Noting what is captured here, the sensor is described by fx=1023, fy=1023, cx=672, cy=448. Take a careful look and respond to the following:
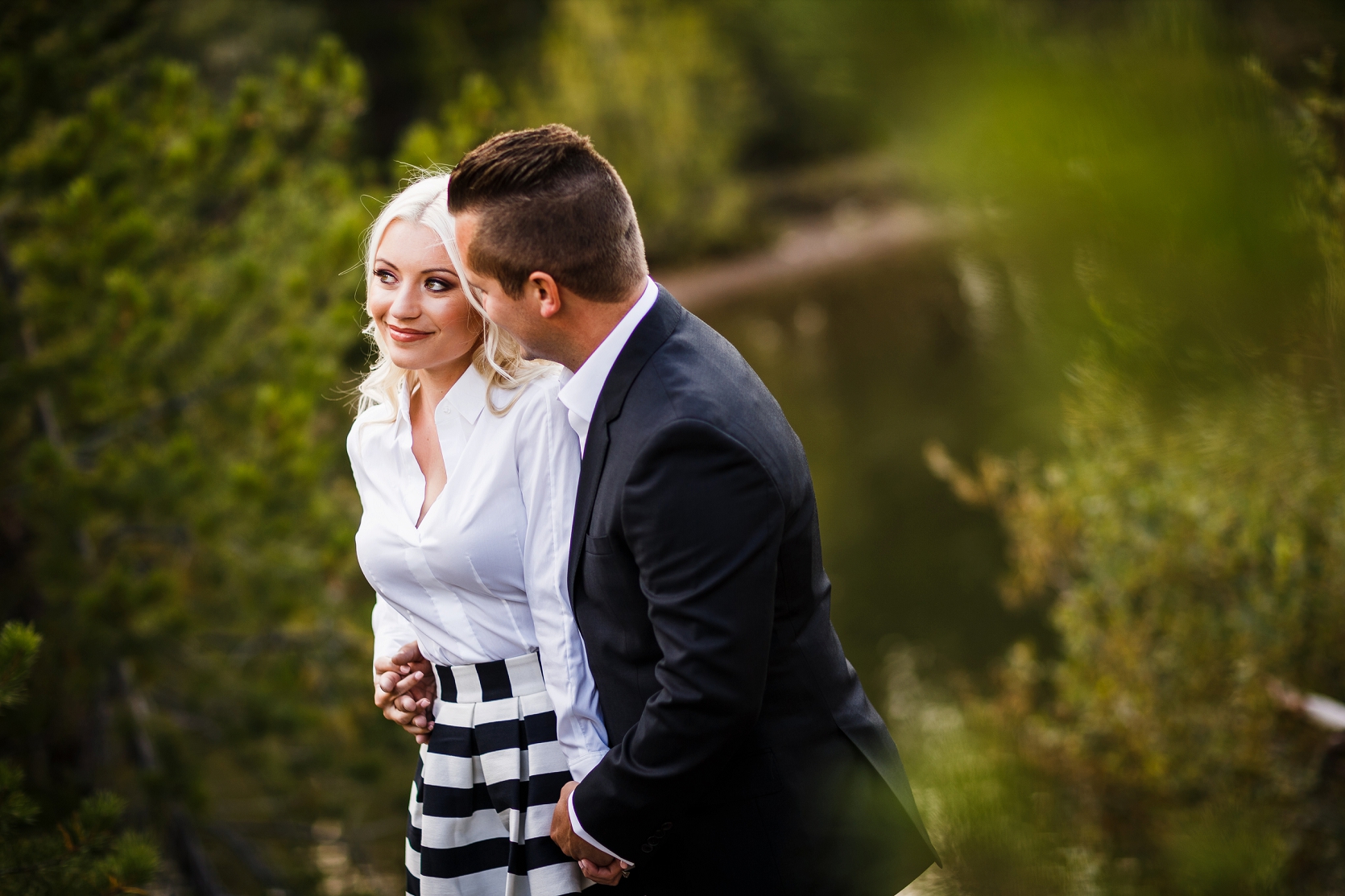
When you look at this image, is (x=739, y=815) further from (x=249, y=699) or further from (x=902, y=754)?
(x=249, y=699)

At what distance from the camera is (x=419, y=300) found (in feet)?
6.15

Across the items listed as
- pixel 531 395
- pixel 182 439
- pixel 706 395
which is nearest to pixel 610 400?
pixel 706 395

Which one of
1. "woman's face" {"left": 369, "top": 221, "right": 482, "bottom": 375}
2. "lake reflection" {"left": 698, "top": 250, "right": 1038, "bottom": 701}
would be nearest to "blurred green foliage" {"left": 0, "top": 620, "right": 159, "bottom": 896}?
"woman's face" {"left": 369, "top": 221, "right": 482, "bottom": 375}

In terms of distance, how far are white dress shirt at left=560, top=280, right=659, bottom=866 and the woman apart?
108 mm

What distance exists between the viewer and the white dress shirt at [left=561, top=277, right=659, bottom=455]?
5.26 feet

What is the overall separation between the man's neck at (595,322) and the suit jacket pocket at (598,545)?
28cm

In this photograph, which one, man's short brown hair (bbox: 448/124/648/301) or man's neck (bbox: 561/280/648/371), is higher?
man's short brown hair (bbox: 448/124/648/301)

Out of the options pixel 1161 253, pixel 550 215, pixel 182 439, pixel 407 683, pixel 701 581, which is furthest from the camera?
pixel 182 439

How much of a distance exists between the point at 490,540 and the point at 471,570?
0.20 ft

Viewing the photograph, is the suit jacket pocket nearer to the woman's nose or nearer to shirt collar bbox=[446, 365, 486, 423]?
shirt collar bbox=[446, 365, 486, 423]

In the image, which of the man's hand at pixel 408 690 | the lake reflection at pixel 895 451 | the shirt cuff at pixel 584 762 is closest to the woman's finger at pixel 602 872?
the shirt cuff at pixel 584 762

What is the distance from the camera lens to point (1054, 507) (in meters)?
4.64

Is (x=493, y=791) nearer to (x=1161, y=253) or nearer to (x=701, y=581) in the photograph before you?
(x=701, y=581)

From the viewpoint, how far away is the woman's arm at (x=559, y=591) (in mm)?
1684
